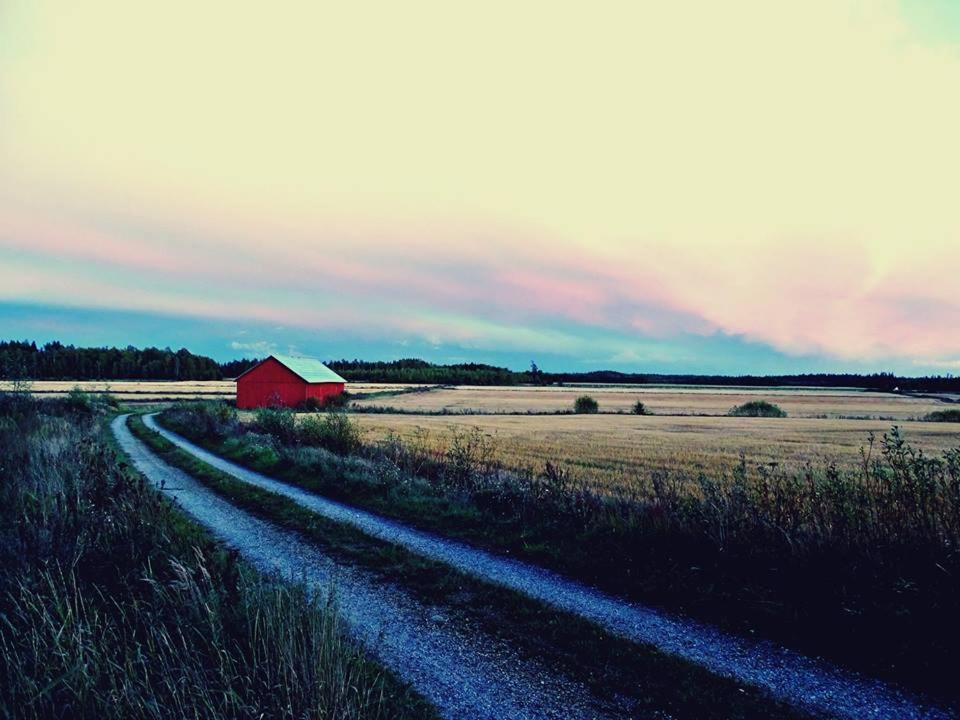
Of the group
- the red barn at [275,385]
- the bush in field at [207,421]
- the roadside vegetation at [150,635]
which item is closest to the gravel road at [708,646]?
the roadside vegetation at [150,635]

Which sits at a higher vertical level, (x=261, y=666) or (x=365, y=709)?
(x=261, y=666)

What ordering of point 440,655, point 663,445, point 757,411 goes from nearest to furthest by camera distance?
point 440,655
point 663,445
point 757,411

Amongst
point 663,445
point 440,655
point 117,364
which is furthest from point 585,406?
point 117,364

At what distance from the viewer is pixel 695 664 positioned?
6461mm

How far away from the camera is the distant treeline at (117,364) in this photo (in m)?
136

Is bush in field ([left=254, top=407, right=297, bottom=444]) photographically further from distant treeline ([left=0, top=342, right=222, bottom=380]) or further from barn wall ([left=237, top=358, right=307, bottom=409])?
distant treeline ([left=0, top=342, right=222, bottom=380])

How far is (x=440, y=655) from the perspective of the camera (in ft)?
21.6

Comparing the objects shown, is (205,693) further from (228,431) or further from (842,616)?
(228,431)

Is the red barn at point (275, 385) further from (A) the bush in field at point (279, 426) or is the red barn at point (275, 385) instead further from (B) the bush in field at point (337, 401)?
(A) the bush in field at point (279, 426)

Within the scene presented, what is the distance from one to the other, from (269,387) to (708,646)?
66850 millimetres

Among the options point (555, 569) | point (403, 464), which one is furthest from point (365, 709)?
point (403, 464)

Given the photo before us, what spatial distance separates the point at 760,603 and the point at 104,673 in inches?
297

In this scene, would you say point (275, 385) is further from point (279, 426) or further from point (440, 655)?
point (440, 655)

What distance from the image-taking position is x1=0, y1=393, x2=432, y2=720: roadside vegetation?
4.41 metres
